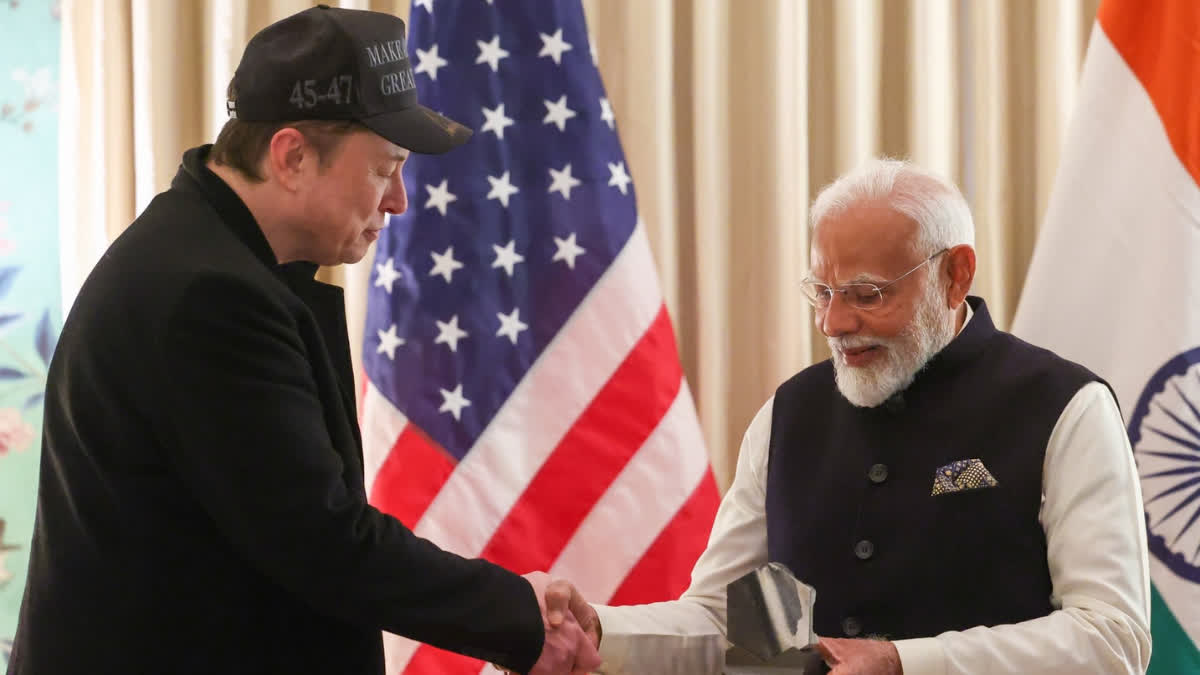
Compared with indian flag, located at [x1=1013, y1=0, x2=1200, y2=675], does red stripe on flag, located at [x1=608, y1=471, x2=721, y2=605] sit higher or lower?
lower

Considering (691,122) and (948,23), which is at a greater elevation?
(948,23)

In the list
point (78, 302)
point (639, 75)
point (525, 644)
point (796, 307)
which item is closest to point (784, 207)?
point (796, 307)

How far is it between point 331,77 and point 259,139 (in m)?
0.13

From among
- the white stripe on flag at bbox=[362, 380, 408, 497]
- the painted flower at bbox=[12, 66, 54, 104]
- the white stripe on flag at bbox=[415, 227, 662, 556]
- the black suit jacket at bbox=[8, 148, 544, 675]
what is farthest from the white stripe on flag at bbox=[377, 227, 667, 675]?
the painted flower at bbox=[12, 66, 54, 104]

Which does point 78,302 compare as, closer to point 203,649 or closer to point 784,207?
point 203,649

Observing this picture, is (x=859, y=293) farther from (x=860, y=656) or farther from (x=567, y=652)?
(x=567, y=652)

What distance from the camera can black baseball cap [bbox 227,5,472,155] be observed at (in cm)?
172

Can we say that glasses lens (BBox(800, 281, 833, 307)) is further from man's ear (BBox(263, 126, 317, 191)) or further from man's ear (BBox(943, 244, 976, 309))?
man's ear (BBox(263, 126, 317, 191))

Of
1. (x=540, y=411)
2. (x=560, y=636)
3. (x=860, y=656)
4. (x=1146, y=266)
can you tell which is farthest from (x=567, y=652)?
(x=1146, y=266)

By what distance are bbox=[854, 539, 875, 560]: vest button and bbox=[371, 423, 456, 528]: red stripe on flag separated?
1.05 m

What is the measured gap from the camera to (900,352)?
86.8 inches

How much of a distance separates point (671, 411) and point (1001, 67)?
4.14ft

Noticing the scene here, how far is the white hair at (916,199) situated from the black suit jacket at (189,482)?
101cm

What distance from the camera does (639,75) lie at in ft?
10.6
